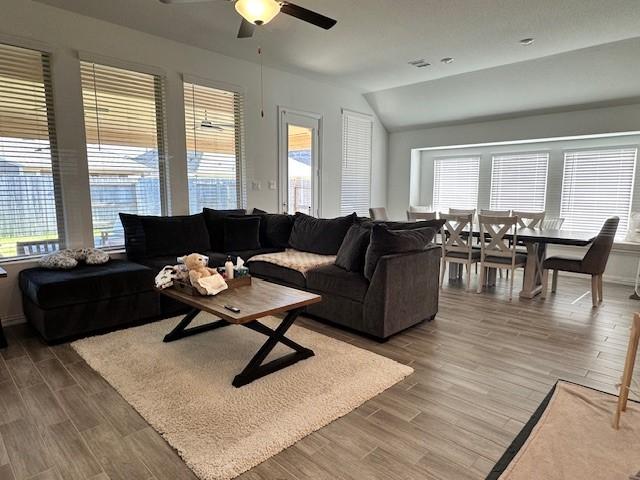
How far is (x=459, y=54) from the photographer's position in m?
4.73

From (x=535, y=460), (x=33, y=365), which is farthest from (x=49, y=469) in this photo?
(x=535, y=460)

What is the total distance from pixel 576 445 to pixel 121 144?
14.9ft

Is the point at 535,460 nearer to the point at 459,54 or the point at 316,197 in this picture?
the point at 459,54

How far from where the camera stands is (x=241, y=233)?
15.3 feet

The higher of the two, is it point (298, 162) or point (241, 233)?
point (298, 162)

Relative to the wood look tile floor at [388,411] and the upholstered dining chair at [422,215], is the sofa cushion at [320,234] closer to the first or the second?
the wood look tile floor at [388,411]

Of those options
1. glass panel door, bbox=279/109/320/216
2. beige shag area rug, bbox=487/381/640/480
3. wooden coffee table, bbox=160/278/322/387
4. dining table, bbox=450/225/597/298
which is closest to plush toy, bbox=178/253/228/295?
wooden coffee table, bbox=160/278/322/387

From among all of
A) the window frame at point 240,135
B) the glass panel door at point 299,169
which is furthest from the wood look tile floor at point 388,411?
the glass panel door at point 299,169

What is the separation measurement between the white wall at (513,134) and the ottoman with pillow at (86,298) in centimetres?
520

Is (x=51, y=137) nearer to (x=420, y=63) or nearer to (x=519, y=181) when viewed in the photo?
(x=420, y=63)

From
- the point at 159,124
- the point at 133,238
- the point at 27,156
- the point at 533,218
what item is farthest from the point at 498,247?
the point at 27,156

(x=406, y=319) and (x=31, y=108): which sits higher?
(x=31, y=108)

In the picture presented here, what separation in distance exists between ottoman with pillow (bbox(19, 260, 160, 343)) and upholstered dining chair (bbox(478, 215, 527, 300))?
3.76 m

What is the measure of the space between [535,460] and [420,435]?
59cm
